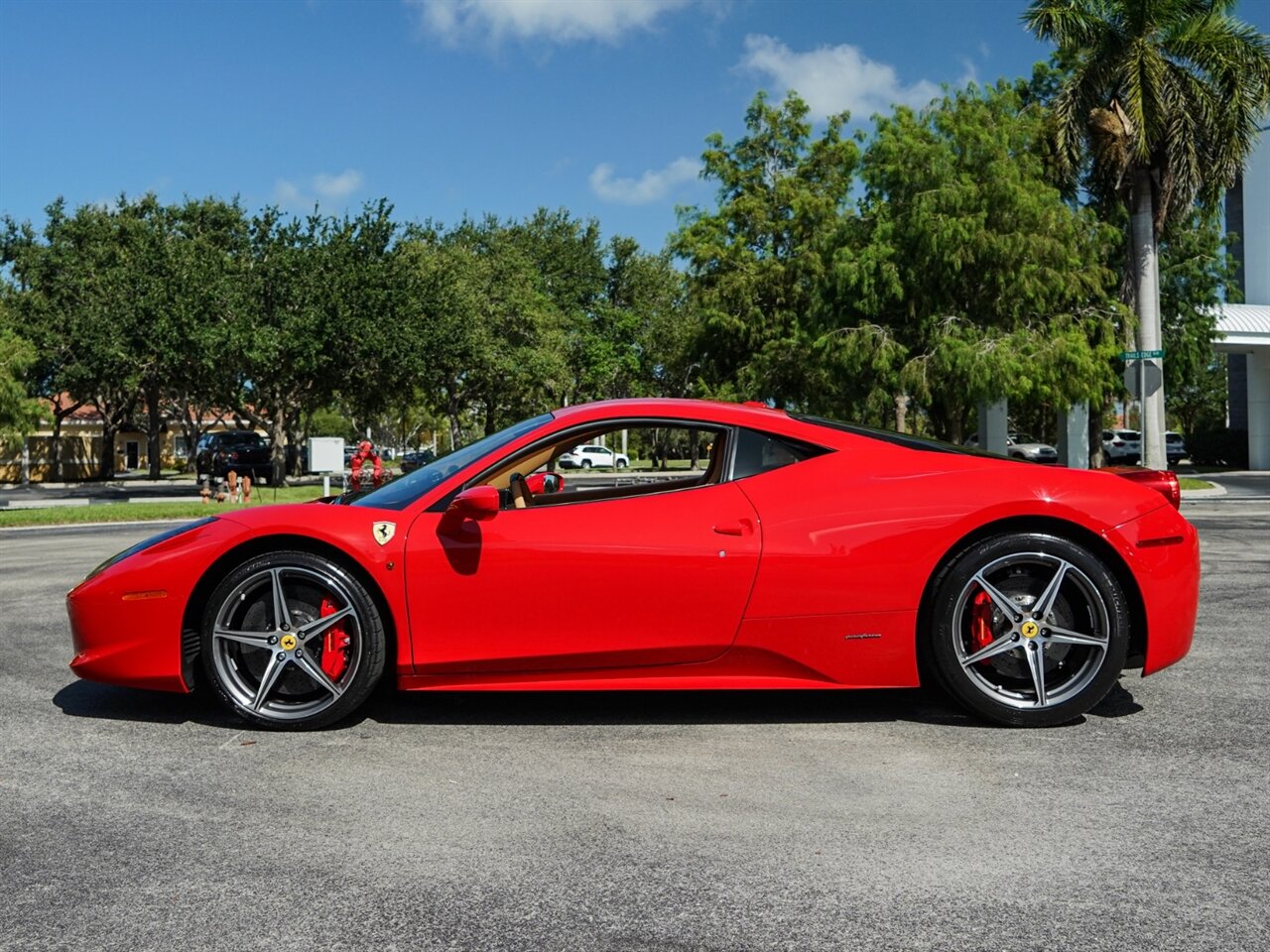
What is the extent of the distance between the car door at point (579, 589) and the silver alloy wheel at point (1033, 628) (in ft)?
3.07

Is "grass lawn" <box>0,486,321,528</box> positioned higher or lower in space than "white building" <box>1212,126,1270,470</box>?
lower

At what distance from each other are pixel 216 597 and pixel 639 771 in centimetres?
189

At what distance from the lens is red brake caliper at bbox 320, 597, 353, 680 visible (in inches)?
190

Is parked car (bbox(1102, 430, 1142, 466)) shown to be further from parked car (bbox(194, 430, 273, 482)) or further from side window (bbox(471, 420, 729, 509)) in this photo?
side window (bbox(471, 420, 729, 509))

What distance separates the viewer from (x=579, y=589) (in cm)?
468

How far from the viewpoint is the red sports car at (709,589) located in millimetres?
4695

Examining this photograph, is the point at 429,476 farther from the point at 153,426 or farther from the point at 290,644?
the point at 153,426

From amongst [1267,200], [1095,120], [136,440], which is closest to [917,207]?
[1095,120]

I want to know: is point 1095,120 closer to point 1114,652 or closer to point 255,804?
point 1114,652

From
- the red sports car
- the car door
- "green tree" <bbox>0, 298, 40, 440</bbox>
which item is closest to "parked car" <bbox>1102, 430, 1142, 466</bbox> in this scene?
"green tree" <bbox>0, 298, 40, 440</bbox>

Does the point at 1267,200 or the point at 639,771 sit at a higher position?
the point at 1267,200

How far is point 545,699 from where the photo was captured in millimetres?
5504

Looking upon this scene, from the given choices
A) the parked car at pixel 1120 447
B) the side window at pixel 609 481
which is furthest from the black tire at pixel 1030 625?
the parked car at pixel 1120 447

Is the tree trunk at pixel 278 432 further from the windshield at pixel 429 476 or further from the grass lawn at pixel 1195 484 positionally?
the windshield at pixel 429 476
